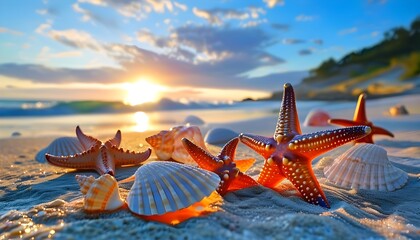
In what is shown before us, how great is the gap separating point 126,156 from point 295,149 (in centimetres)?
206

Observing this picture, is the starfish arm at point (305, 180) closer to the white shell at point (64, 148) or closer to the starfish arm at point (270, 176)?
the starfish arm at point (270, 176)

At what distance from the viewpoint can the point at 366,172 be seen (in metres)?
3.03

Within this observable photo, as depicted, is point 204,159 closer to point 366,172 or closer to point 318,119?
point 366,172

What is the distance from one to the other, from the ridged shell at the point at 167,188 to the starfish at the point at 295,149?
628 millimetres

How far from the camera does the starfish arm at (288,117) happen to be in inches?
103

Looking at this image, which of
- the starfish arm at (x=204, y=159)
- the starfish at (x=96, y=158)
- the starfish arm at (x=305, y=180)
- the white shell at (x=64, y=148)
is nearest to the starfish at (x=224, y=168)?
the starfish arm at (x=204, y=159)

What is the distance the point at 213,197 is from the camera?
2322 mm

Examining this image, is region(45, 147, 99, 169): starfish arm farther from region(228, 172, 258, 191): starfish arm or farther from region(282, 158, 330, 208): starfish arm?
region(282, 158, 330, 208): starfish arm

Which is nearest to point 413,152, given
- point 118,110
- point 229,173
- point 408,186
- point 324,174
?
point 408,186

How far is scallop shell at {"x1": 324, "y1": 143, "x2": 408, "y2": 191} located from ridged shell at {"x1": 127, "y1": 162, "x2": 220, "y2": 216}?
1538 mm

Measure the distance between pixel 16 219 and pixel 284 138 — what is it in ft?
6.40

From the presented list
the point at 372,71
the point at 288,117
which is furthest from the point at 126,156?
the point at 372,71

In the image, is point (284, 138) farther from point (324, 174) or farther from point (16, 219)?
point (16, 219)

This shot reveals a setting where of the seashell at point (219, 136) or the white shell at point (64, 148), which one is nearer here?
the white shell at point (64, 148)
